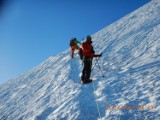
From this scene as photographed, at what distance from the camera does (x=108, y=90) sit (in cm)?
1419

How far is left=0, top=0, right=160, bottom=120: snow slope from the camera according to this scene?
38.2ft

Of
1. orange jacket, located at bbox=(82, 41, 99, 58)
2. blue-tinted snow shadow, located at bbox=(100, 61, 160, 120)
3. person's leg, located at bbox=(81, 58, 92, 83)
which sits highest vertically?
orange jacket, located at bbox=(82, 41, 99, 58)

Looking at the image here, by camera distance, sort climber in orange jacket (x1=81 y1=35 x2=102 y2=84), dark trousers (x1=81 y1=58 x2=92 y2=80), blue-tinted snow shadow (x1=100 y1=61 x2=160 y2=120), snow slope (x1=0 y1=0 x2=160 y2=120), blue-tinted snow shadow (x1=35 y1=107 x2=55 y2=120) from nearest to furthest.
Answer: blue-tinted snow shadow (x1=100 y1=61 x2=160 y2=120) → climber in orange jacket (x1=81 y1=35 x2=102 y2=84) → snow slope (x1=0 y1=0 x2=160 y2=120) → dark trousers (x1=81 y1=58 x2=92 y2=80) → blue-tinted snow shadow (x1=35 y1=107 x2=55 y2=120)

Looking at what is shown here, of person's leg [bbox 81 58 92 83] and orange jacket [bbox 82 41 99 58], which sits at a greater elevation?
orange jacket [bbox 82 41 99 58]

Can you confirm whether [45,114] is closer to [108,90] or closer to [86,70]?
[108,90]

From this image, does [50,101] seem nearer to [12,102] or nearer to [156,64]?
[12,102]

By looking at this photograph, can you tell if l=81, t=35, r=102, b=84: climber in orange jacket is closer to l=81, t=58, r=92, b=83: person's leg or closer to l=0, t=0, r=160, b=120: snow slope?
l=81, t=58, r=92, b=83: person's leg

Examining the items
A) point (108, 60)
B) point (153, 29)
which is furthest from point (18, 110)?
point (153, 29)

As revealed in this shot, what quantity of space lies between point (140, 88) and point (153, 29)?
1177 centimetres

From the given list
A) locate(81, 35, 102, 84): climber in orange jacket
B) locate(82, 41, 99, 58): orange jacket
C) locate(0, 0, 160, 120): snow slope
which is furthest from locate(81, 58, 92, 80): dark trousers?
locate(0, 0, 160, 120): snow slope

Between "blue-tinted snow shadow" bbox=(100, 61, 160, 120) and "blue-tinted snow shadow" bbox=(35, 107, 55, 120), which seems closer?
"blue-tinted snow shadow" bbox=(100, 61, 160, 120)

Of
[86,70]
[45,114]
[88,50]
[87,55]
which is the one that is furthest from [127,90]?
[45,114]

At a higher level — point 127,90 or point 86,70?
point 86,70

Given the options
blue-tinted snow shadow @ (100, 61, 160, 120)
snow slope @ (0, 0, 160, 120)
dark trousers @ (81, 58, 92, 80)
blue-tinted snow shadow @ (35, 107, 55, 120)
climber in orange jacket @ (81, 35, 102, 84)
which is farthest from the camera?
blue-tinted snow shadow @ (35, 107, 55, 120)
